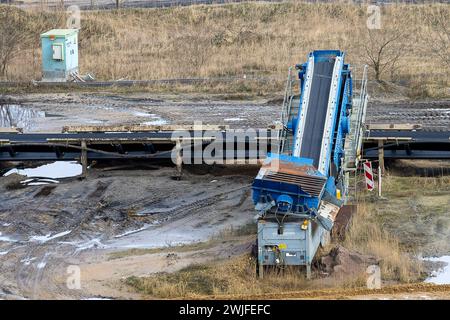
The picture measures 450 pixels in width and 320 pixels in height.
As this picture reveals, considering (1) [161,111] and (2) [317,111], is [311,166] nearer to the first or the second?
(2) [317,111]

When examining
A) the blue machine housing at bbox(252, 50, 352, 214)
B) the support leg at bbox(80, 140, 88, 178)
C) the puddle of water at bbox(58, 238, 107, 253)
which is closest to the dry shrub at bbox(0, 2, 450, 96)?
the support leg at bbox(80, 140, 88, 178)

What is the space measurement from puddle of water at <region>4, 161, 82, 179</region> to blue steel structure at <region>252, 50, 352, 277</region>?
792cm

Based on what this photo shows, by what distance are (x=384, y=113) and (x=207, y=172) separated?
8407 millimetres

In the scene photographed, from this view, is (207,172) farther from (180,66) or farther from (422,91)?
(180,66)

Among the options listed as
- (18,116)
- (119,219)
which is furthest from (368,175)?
(18,116)

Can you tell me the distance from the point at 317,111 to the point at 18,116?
16.2m

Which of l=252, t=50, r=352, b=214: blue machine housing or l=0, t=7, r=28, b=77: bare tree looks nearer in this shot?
l=252, t=50, r=352, b=214: blue machine housing

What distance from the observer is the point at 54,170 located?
26969mm

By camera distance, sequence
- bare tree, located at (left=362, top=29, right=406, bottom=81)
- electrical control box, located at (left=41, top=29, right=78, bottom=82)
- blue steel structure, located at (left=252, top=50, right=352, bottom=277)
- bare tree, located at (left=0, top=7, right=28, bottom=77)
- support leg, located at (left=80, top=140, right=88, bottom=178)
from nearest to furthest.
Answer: blue steel structure, located at (left=252, top=50, right=352, bottom=277) → support leg, located at (left=80, top=140, right=88, bottom=178) → bare tree, located at (left=362, top=29, right=406, bottom=81) → electrical control box, located at (left=41, top=29, right=78, bottom=82) → bare tree, located at (left=0, top=7, right=28, bottom=77)

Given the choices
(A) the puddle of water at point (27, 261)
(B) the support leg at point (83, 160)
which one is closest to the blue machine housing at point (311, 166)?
(A) the puddle of water at point (27, 261)

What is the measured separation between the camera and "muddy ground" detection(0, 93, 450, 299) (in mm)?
18156

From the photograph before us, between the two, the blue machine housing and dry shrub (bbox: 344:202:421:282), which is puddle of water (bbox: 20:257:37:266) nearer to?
the blue machine housing

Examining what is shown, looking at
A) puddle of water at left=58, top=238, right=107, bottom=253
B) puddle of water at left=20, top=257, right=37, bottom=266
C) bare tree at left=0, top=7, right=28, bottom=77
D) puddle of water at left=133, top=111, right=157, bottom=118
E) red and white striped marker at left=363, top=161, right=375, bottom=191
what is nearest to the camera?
puddle of water at left=20, top=257, right=37, bottom=266

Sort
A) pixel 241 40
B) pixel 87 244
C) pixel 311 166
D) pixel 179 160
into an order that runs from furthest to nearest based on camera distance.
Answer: pixel 241 40, pixel 179 160, pixel 87 244, pixel 311 166
